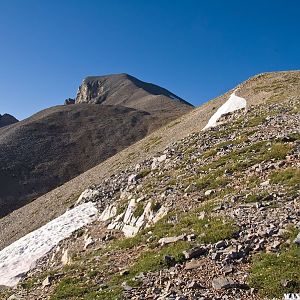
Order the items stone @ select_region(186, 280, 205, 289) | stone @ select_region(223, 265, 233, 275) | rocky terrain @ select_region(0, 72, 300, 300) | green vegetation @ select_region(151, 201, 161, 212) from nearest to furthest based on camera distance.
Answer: stone @ select_region(186, 280, 205, 289) → rocky terrain @ select_region(0, 72, 300, 300) → stone @ select_region(223, 265, 233, 275) → green vegetation @ select_region(151, 201, 161, 212)

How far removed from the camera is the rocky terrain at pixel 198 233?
39.9 ft

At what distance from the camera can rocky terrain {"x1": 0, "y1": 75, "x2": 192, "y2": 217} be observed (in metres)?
89.9

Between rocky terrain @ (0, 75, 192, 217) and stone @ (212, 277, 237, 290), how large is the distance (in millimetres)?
70927

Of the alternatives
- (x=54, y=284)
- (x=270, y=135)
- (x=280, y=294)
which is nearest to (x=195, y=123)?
(x=270, y=135)

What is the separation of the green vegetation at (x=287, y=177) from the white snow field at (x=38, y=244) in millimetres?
12626

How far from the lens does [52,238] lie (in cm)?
2689

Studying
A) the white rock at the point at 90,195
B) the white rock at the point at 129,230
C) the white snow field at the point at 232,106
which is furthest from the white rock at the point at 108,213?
the white snow field at the point at 232,106

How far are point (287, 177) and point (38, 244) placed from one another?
17.1 metres

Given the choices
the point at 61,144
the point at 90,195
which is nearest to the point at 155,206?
the point at 90,195

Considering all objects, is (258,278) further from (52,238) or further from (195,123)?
(195,123)

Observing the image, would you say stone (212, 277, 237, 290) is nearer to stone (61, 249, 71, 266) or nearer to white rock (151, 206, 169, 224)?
white rock (151, 206, 169, 224)

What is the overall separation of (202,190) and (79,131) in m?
Result: 107

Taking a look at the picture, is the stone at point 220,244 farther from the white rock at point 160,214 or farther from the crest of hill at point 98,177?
the crest of hill at point 98,177

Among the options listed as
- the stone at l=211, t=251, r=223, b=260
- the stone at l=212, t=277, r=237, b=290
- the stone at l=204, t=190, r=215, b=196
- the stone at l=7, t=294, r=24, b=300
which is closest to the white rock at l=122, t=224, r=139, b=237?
the stone at l=204, t=190, r=215, b=196
